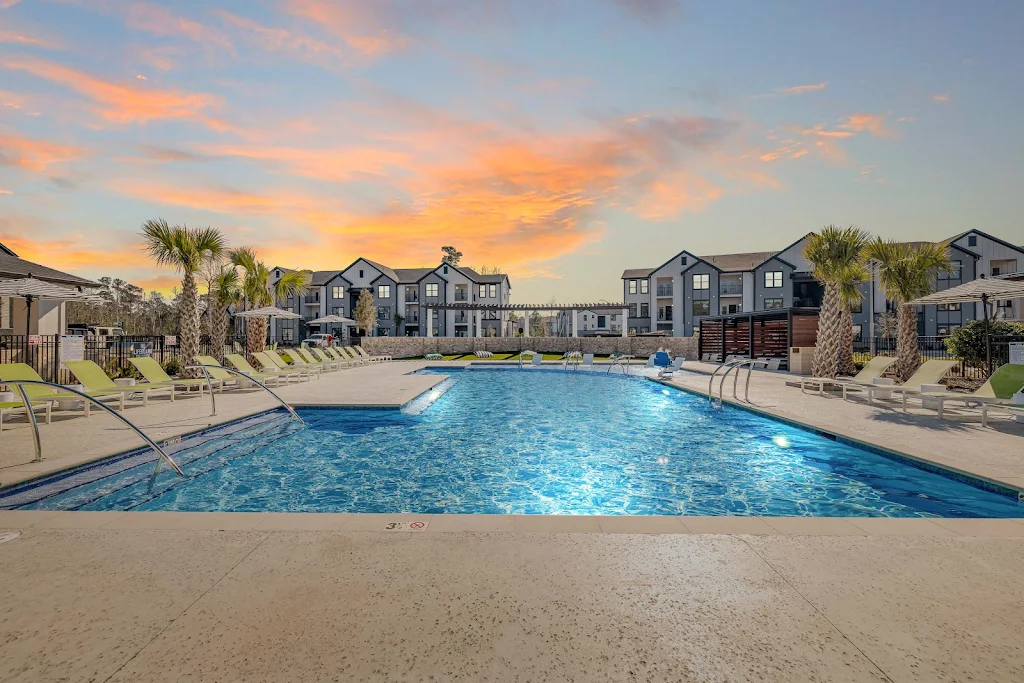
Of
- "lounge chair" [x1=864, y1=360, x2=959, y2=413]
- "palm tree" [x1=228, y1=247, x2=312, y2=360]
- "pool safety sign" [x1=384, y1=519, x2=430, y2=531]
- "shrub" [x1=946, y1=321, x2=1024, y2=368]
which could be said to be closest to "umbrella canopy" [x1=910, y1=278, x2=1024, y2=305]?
"lounge chair" [x1=864, y1=360, x2=959, y2=413]

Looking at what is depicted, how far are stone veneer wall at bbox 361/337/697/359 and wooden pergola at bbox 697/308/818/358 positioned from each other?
191cm

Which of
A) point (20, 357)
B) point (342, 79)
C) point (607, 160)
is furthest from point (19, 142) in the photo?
point (607, 160)

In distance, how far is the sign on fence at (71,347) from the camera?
37.3ft

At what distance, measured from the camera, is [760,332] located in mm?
27391

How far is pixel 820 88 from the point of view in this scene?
1351 cm

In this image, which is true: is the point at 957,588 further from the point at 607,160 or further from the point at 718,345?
the point at 718,345

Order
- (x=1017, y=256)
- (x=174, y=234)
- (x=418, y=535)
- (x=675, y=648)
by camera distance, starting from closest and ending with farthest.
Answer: (x=675, y=648) < (x=418, y=535) < (x=174, y=234) < (x=1017, y=256)

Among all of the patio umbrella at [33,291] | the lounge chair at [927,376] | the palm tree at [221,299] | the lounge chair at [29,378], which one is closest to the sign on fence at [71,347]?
the patio umbrella at [33,291]

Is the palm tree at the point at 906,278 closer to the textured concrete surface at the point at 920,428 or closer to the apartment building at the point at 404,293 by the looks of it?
the textured concrete surface at the point at 920,428

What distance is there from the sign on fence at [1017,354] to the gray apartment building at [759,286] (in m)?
35.2

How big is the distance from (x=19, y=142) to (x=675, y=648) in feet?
63.1

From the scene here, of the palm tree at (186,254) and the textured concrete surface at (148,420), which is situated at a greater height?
the palm tree at (186,254)

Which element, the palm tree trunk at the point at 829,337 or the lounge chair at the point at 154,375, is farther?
the palm tree trunk at the point at 829,337

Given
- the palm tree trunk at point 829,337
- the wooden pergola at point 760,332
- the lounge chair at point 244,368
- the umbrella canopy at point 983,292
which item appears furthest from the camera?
the wooden pergola at point 760,332
